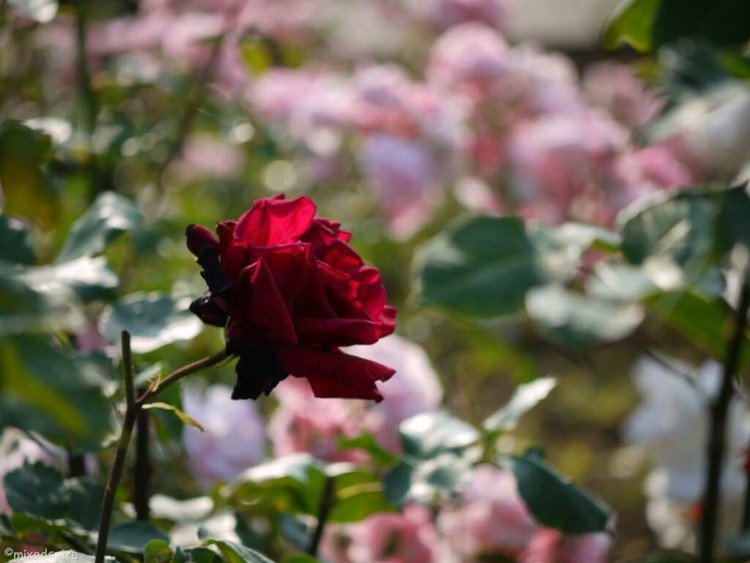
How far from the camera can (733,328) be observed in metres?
0.89

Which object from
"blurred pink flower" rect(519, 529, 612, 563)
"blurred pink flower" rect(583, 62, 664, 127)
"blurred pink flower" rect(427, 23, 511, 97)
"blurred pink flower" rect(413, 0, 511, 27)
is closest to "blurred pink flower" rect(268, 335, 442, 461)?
"blurred pink flower" rect(519, 529, 612, 563)

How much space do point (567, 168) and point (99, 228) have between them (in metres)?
1.01

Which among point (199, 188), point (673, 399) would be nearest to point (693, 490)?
point (673, 399)

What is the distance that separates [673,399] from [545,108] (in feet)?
1.97

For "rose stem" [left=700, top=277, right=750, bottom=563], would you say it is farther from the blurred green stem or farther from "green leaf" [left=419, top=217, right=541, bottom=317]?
the blurred green stem

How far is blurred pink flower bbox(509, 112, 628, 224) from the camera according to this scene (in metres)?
1.58

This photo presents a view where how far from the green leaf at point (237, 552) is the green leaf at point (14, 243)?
0.19 metres

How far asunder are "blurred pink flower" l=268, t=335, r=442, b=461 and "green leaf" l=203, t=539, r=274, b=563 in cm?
54

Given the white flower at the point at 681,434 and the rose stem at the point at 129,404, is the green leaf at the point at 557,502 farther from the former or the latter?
the white flower at the point at 681,434

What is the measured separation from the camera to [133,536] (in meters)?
0.63

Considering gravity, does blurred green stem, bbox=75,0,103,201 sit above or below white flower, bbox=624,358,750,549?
above

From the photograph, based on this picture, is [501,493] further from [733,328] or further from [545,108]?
[545,108]

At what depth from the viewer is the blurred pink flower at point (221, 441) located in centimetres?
110

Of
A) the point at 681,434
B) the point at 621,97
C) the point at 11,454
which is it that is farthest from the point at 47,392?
the point at 621,97
